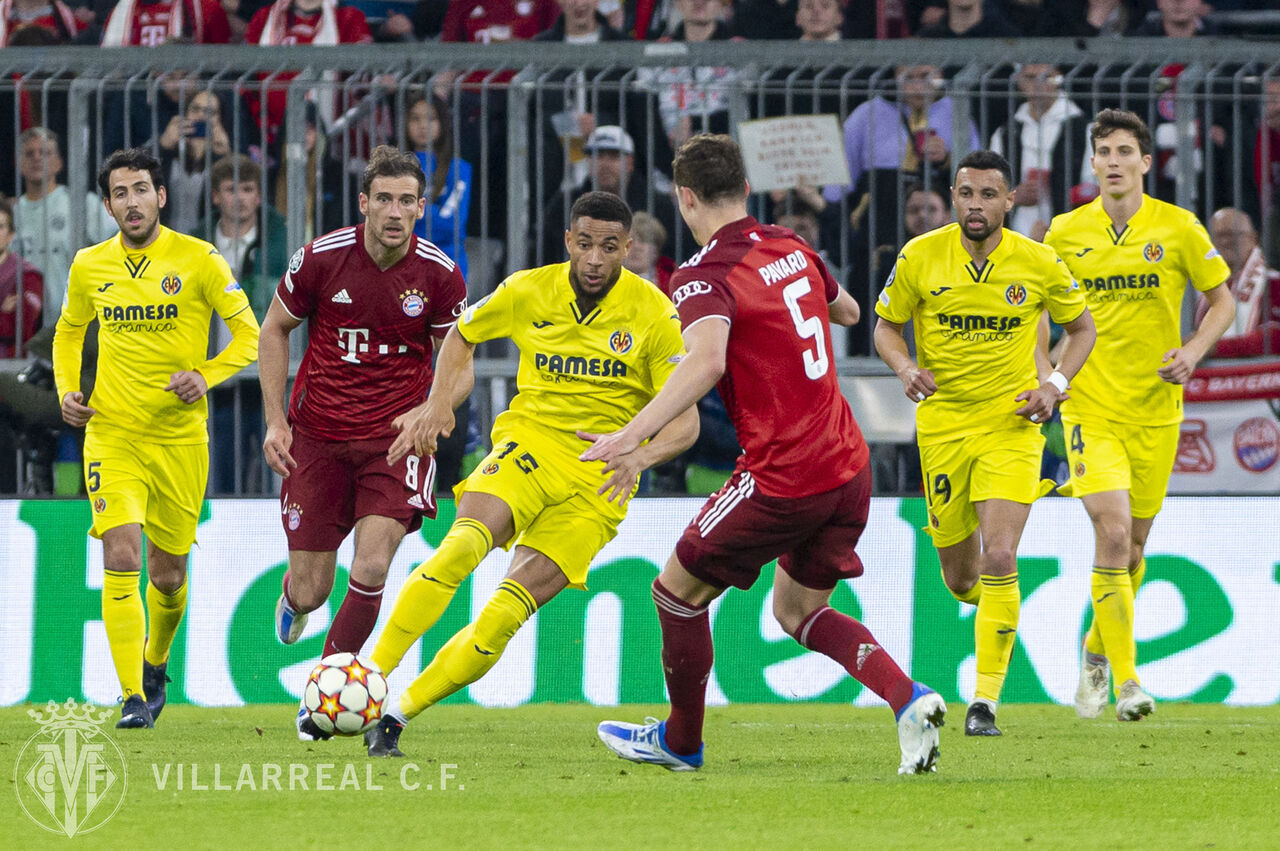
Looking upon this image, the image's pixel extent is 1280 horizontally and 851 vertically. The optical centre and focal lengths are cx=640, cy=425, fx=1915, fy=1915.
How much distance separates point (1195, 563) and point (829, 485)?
14.1 ft

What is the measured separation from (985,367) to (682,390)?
2841mm

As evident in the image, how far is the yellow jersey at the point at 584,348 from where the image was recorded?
744 centimetres

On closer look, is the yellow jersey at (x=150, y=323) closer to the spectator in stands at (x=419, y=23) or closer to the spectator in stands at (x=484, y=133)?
the spectator in stands at (x=484, y=133)

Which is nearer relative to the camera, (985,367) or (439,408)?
(439,408)

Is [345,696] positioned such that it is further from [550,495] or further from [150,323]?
[150,323]

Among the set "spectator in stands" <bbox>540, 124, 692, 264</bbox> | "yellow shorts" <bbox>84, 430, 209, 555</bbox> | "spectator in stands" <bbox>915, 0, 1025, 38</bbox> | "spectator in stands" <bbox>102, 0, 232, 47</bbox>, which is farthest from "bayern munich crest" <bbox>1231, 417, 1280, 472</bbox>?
"spectator in stands" <bbox>102, 0, 232, 47</bbox>

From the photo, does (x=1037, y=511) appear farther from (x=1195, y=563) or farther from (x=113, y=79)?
(x=113, y=79)

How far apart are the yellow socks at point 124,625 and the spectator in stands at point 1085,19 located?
7.57m

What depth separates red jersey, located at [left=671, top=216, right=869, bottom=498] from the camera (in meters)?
6.30

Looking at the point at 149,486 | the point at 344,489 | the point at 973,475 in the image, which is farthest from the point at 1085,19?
the point at 149,486

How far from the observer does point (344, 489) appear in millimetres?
8375

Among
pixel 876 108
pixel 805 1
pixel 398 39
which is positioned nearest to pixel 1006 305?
pixel 876 108

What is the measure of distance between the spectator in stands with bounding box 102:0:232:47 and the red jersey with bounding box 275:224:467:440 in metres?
5.71

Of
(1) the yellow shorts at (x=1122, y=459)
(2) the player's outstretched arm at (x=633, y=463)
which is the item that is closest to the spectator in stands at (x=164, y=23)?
(1) the yellow shorts at (x=1122, y=459)
